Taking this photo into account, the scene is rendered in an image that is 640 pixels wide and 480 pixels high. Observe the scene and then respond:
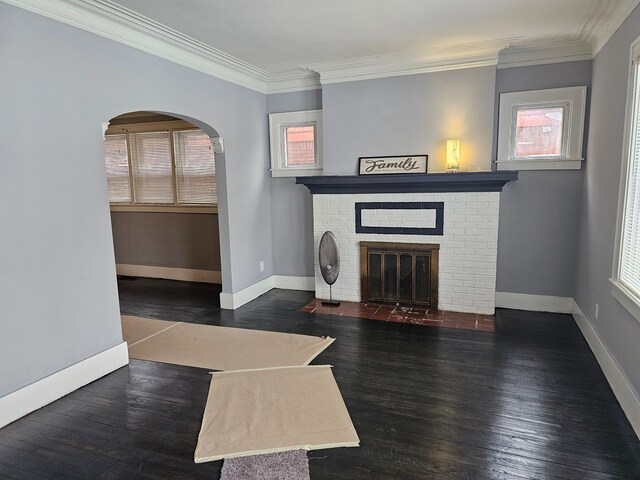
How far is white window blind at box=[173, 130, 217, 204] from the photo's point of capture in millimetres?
5691

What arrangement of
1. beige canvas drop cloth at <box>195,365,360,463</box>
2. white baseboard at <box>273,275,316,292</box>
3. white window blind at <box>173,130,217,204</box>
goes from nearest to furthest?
1. beige canvas drop cloth at <box>195,365,360,463</box>
2. white baseboard at <box>273,275,316,292</box>
3. white window blind at <box>173,130,217,204</box>

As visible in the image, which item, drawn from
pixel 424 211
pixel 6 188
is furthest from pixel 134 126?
pixel 424 211

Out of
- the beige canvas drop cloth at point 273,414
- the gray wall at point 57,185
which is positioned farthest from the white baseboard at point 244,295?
the beige canvas drop cloth at point 273,414

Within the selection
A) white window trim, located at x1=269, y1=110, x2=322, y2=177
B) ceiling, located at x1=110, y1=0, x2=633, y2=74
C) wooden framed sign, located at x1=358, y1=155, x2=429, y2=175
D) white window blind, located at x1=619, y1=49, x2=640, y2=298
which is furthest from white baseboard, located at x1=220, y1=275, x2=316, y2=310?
white window blind, located at x1=619, y1=49, x2=640, y2=298

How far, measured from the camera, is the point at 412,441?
7.50 feet

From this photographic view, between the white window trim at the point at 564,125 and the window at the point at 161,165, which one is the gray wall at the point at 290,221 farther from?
the white window trim at the point at 564,125

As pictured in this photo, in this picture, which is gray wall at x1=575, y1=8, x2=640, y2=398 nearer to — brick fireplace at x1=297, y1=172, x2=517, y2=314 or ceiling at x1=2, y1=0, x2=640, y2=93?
ceiling at x1=2, y1=0, x2=640, y2=93

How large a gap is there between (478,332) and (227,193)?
296cm

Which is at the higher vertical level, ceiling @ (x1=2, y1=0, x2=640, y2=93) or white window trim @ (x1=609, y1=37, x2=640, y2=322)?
ceiling @ (x1=2, y1=0, x2=640, y2=93)

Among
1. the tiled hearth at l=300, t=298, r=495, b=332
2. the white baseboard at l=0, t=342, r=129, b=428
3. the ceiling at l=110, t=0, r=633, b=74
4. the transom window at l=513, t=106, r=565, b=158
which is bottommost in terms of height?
the tiled hearth at l=300, t=298, r=495, b=332

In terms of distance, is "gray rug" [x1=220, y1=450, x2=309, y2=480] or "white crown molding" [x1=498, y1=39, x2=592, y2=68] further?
"white crown molding" [x1=498, y1=39, x2=592, y2=68]

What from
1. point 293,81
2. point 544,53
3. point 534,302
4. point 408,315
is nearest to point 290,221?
point 293,81

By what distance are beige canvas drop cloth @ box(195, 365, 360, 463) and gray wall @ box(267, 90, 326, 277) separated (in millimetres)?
2409

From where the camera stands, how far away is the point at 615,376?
275 cm
